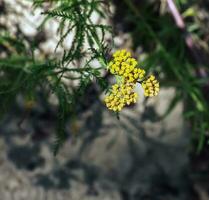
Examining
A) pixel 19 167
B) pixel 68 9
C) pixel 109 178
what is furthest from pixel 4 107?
pixel 109 178

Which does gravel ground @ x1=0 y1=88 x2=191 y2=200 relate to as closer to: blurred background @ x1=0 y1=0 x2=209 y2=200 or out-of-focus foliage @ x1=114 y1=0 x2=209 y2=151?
blurred background @ x1=0 y1=0 x2=209 y2=200

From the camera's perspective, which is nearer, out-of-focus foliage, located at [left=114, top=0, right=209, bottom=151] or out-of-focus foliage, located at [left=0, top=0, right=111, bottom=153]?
out-of-focus foliage, located at [left=0, top=0, right=111, bottom=153]

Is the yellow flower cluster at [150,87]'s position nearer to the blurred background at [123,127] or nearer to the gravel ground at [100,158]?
the blurred background at [123,127]

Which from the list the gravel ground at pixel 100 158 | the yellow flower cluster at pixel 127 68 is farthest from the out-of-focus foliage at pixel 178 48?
the yellow flower cluster at pixel 127 68

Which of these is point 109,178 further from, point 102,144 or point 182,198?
point 182,198

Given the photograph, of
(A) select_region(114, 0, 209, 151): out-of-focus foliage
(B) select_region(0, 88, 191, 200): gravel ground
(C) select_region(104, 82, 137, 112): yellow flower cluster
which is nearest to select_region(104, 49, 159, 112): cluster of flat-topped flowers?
(C) select_region(104, 82, 137, 112): yellow flower cluster

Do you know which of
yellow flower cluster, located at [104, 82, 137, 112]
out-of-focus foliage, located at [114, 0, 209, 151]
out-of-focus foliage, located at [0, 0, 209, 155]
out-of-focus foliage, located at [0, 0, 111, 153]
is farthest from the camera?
out-of-focus foliage, located at [114, 0, 209, 151]

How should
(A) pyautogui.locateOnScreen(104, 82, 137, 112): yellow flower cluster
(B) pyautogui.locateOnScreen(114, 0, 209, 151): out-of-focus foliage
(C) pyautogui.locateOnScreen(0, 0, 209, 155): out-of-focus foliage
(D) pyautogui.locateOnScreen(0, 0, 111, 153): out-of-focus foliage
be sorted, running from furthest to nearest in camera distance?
(B) pyautogui.locateOnScreen(114, 0, 209, 151): out-of-focus foliage < (C) pyautogui.locateOnScreen(0, 0, 209, 155): out-of-focus foliage < (D) pyautogui.locateOnScreen(0, 0, 111, 153): out-of-focus foliage < (A) pyautogui.locateOnScreen(104, 82, 137, 112): yellow flower cluster
